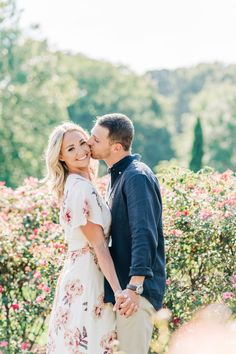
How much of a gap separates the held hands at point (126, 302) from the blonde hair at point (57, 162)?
0.75 m

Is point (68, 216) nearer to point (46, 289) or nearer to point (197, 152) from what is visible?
point (46, 289)

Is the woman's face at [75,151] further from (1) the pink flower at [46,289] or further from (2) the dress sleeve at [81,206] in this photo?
(1) the pink flower at [46,289]

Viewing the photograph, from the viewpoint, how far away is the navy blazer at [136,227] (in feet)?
13.0

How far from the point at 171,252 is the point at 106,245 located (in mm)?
1913

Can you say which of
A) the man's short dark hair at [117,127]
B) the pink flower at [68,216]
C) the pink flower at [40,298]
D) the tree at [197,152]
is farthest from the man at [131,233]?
the tree at [197,152]

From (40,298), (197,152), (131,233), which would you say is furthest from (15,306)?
(197,152)

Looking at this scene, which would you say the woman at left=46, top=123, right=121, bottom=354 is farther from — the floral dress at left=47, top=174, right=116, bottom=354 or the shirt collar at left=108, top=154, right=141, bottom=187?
the shirt collar at left=108, top=154, right=141, bottom=187

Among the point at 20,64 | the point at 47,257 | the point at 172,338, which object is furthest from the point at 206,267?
the point at 20,64

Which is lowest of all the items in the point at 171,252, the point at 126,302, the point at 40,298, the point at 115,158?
the point at 40,298

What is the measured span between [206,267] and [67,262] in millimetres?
2002

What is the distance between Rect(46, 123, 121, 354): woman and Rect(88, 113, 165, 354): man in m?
0.08

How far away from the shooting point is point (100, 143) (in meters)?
4.30

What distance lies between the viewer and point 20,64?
33000 millimetres

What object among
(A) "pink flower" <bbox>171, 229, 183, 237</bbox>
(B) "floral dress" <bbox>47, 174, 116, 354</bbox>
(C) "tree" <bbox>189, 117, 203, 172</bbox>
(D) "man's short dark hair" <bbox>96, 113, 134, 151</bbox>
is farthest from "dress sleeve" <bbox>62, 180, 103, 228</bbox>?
(C) "tree" <bbox>189, 117, 203, 172</bbox>
